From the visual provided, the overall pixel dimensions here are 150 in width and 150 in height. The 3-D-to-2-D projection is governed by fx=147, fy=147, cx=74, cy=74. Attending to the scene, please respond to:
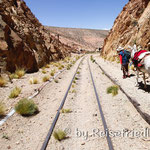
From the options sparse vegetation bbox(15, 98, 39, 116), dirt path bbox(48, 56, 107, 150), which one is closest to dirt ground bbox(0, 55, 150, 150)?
dirt path bbox(48, 56, 107, 150)

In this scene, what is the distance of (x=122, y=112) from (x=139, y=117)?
0.72 metres

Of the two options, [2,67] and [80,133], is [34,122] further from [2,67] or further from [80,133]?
[2,67]

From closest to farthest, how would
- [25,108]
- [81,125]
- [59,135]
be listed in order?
[59,135]
[81,125]
[25,108]

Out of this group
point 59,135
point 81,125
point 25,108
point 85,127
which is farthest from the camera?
point 25,108

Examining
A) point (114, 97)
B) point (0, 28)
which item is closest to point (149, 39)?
point (114, 97)

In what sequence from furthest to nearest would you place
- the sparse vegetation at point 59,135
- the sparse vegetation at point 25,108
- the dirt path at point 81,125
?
1. the sparse vegetation at point 25,108
2. the sparse vegetation at point 59,135
3. the dirt path at point 81,125

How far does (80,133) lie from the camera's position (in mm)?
4500

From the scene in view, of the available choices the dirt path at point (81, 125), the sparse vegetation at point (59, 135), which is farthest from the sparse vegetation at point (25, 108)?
the sparse vegetation at point (59, 135)

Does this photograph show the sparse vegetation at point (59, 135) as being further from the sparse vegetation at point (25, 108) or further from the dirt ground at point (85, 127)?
the sparse vegetation at point (25, 108)

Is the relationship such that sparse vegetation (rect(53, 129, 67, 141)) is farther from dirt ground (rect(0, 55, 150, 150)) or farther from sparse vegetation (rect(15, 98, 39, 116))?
sparse vegetation (rect(15, 98, 39, 116))

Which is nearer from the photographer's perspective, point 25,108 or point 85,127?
point 85,127

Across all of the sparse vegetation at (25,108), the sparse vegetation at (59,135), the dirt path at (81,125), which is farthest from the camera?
the sparse vegetation at (25,108)

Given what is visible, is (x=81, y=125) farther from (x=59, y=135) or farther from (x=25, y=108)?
(x=25, y=108)

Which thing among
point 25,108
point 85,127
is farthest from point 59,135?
point 25,108
